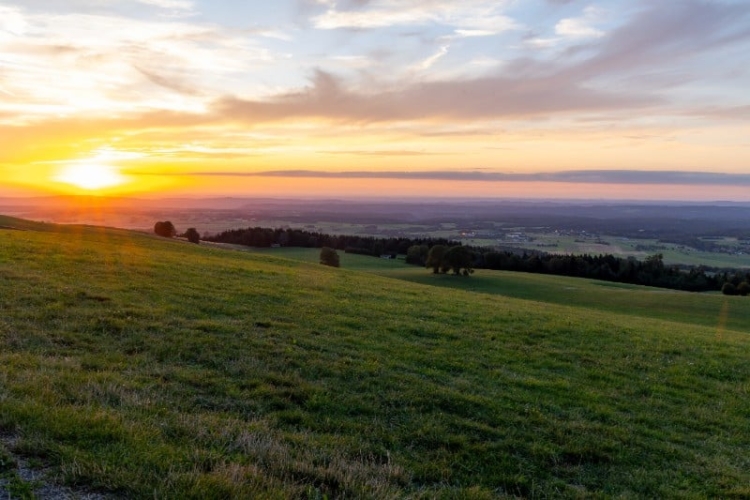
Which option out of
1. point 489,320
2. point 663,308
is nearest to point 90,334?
point 489,320

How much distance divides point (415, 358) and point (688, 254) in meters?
139

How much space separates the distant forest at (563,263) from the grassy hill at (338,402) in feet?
199

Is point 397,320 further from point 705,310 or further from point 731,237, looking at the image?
point 731,237

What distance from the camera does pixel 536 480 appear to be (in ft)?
21.1

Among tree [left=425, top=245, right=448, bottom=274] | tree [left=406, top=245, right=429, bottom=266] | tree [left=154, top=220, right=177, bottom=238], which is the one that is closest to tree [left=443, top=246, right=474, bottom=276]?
tree [left=425, top=245, right=448, bottom=274]

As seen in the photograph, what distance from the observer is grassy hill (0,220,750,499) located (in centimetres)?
547

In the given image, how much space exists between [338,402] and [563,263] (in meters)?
88.2

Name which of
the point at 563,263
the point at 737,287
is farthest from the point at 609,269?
the point at 737,287

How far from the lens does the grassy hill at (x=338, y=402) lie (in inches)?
215

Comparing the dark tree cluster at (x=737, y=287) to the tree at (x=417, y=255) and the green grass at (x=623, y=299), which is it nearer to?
the green grass at (x=623, y=299)

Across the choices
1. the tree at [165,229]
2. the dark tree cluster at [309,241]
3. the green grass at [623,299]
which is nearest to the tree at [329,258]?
the green grass at [623,299]

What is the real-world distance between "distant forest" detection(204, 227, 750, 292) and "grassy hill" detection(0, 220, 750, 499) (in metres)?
60.6

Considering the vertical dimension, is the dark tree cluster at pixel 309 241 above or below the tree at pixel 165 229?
below

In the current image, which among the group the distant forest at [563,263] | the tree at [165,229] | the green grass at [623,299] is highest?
the tree at [165,229]
